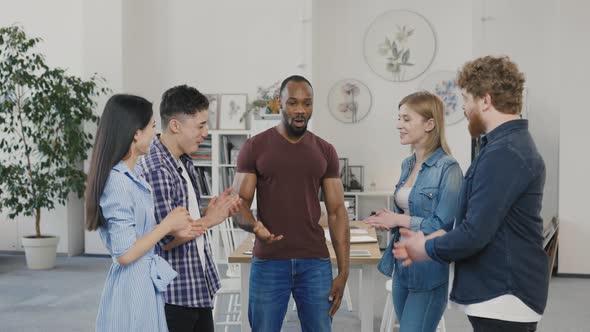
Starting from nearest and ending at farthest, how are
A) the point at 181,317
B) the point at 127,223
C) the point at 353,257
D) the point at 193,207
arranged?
the point at 127,223 → the point at 181,317 → the point at 193,207 → the point at 353,257

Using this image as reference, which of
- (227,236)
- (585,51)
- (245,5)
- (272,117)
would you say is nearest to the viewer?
(227,236)

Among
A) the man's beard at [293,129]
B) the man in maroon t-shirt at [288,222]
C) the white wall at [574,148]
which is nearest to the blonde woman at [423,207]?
the man in maroon t-shirt at [288,222]

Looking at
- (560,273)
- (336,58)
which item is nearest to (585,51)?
(560,273)

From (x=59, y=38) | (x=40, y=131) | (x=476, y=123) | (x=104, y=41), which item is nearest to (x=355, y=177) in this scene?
(x=104, y=41)

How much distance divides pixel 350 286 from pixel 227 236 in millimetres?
1553

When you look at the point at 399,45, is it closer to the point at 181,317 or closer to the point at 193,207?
the point at 193,207

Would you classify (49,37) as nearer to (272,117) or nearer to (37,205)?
(37,205)

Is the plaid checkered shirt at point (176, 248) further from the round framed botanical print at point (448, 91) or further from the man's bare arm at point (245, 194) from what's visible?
the round framed botanical print at point (448, 91)

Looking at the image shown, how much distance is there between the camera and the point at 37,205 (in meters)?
6.62

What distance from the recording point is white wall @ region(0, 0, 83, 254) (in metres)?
7.41

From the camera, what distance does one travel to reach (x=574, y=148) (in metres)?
6.40

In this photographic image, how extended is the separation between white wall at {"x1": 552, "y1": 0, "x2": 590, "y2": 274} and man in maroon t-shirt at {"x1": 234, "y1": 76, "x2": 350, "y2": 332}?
437cm

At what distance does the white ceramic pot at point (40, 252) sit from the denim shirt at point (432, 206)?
5.07 metres

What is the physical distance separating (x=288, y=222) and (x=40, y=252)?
481 centimetres
